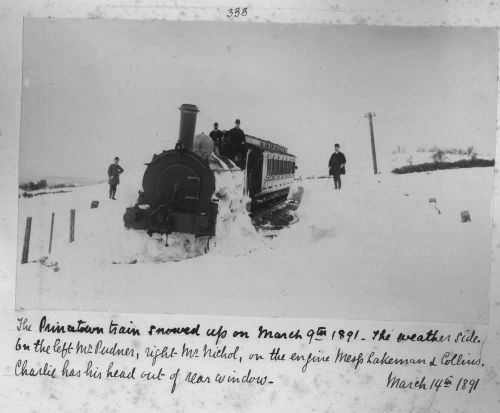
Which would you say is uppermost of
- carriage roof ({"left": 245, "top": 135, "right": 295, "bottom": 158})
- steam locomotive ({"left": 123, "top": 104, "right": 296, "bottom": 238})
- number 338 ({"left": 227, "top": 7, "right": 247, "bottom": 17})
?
number 338 ({"left": 227, "top": 7, "right": 247, "bottom": 17})

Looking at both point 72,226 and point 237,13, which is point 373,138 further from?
point 72,226

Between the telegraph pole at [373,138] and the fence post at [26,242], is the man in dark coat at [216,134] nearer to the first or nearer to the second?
the telegraph pole at [373,138]

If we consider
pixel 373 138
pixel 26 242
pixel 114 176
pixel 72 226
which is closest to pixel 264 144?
pixel 373 138

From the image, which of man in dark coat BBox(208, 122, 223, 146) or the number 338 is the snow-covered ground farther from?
the number 338

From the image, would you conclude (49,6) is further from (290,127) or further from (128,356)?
(128,356)

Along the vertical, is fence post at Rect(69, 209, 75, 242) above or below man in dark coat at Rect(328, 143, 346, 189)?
below

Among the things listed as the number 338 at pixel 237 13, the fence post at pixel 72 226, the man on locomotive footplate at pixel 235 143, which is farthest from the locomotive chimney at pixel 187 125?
the fence post at pixel 72 226

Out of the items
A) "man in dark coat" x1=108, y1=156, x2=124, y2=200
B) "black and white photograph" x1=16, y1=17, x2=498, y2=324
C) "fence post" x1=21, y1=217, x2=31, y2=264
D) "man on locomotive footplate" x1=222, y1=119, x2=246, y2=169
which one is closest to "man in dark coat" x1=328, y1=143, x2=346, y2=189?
"black and white photograph" x1=16, y1=17, x2=498, y2=324
